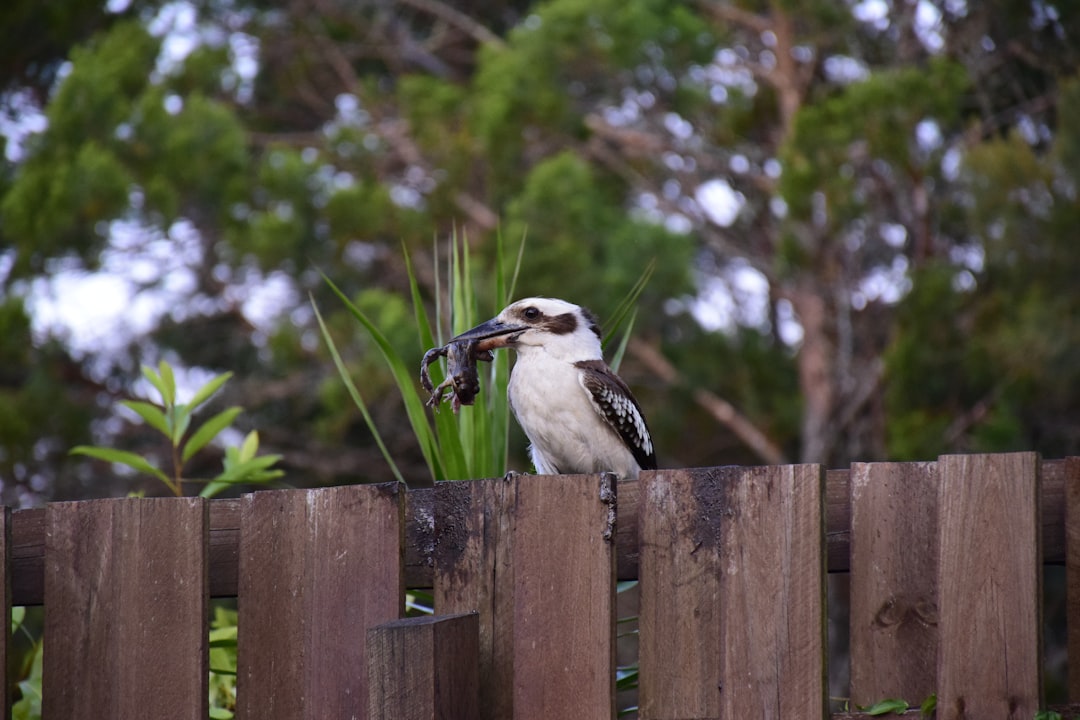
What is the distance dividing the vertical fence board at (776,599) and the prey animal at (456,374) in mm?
1107

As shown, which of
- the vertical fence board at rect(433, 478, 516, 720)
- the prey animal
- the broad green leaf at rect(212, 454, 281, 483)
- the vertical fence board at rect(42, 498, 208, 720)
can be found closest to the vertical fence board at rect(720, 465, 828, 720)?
the vertical fence board at rect(433, 478, 516, 720)

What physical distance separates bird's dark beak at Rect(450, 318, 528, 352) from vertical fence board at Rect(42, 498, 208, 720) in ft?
3.45

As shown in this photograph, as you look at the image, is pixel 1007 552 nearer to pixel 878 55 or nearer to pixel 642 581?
pixel 642 581

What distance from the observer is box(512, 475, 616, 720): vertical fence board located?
2.34 metres

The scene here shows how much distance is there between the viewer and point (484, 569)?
246 cm

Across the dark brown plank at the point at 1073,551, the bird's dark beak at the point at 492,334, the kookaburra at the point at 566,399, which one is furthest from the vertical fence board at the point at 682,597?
the kookaburra at the point at 566,399

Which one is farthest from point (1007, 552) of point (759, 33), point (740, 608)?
point (759, 33)

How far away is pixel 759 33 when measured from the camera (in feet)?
39.1

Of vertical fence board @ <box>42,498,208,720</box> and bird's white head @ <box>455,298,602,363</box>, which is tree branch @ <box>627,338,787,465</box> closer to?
bird's white head @ <box>455,298,602,363</box>

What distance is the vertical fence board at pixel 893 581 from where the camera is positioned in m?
2.31

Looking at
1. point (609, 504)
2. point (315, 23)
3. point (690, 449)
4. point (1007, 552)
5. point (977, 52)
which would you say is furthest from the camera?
point (315, 23)

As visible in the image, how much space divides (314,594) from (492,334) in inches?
51.5

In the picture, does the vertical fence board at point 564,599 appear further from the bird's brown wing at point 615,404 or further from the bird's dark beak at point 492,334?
the bird's brown wing at point 615,404

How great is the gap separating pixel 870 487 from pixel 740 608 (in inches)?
12.5
